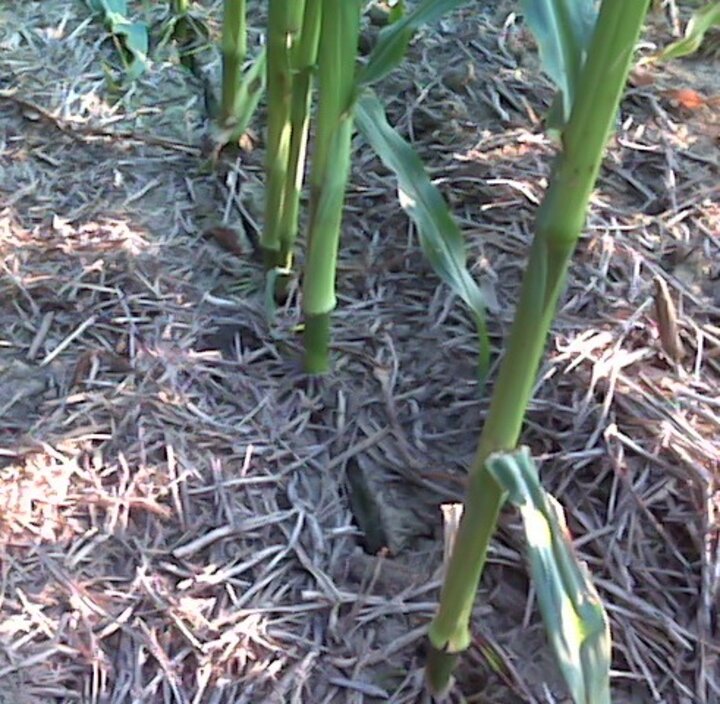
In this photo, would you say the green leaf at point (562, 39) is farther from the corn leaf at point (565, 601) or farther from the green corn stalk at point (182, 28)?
the green corn stalk at point (182, 28)

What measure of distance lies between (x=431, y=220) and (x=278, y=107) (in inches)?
11.8

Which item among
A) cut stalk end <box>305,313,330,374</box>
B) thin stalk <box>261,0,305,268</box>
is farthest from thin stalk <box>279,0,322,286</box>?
cut stalk end <box>305,313,330,374</box>

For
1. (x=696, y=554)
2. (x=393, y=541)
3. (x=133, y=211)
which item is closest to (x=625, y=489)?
(x=696, y=554)

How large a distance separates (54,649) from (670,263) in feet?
2.25

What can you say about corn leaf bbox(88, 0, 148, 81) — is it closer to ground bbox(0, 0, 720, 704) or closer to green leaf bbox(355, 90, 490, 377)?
ground bbox(0, 0, 720, 704)

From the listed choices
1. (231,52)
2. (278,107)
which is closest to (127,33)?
(231,52)

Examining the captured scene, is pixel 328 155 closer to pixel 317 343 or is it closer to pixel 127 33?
pixel 317 343

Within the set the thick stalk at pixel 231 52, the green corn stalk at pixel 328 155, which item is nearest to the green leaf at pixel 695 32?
the green corn stalk at pixel 328 155

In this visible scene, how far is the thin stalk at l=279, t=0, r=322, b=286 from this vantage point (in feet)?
3.38

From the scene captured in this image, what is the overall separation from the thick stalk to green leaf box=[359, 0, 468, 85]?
40 centimetres

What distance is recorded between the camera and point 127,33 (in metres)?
1.44

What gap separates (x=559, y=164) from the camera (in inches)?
24.8

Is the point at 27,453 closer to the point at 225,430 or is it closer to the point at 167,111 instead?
the point at 225,430

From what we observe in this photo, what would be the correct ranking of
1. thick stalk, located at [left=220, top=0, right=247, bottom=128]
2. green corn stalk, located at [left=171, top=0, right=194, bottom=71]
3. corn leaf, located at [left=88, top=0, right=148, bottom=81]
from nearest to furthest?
thick stalk, located at [left=220, top=0, right=247, bottom=128], corn leaf, located at [left=88, top=0, right=148, bottom=81], green corn stalk, located at [left=171, top=0, right=194, bottom=71]
